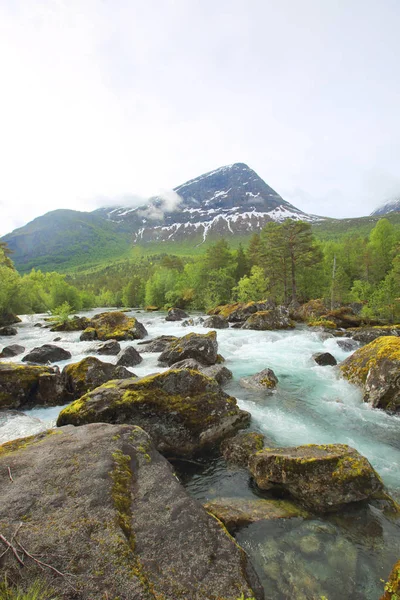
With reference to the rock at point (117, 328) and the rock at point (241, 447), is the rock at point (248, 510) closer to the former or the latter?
the rock at point (241, 447)

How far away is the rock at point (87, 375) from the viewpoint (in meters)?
13.7

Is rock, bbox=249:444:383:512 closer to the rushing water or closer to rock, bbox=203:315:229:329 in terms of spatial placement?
the rushing water

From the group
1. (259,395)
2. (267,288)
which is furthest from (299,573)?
(267,288)

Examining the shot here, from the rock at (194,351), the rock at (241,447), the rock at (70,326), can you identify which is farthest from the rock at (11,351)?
the rock at (241,447)

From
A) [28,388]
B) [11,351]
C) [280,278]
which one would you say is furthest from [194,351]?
[280,278]

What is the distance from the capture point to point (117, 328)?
32.6 m

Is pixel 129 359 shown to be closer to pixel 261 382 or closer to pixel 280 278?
pixel 261 382

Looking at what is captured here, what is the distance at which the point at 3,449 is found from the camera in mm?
6242

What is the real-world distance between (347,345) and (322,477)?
1922 cm

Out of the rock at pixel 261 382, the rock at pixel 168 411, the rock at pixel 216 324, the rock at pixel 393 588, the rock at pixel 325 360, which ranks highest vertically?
the rock at pixel 393 588

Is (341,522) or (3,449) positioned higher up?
(3,449)

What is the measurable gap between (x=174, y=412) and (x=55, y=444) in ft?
13.5

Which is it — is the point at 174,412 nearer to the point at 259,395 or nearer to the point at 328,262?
the point at 259,395

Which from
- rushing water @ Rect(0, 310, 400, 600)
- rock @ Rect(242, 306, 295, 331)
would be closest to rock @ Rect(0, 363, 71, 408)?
rushing water @ Rect(0, 310, 400, 600)
